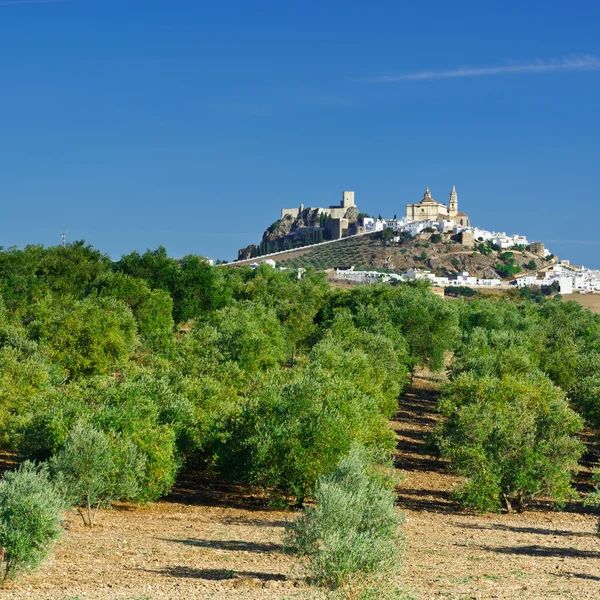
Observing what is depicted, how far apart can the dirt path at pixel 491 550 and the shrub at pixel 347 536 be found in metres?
1.60

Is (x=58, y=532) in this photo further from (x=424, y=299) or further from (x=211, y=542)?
(x=424, y=299)

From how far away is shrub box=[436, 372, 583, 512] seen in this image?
30.2 metres

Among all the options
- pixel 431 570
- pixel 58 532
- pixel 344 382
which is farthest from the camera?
pixel 344 382

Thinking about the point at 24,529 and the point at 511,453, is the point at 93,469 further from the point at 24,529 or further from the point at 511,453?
the point at 511,453

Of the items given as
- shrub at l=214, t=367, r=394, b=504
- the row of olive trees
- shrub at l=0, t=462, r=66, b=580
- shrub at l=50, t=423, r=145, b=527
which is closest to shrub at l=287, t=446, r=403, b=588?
shrub at l=0, t=462, r=66, b=580

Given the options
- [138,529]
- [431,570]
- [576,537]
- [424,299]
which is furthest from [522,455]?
[424,299]

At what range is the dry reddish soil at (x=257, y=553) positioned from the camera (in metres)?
17.8

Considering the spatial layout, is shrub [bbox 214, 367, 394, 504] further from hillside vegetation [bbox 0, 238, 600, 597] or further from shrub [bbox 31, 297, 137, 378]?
shrub [bbox 31, 297, 137, 378]

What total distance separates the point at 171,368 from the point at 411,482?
1199cm

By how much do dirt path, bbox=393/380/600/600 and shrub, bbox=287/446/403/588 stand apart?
160 centimetres

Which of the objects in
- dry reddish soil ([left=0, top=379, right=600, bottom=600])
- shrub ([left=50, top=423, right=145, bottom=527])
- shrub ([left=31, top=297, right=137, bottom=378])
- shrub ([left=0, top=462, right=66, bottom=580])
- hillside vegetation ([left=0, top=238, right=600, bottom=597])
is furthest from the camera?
shrub ([left=31, top=297, right=137, bottom=378])

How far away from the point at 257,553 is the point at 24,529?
6.37m

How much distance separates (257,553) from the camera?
850 inches

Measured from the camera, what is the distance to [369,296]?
8219 centimetres
